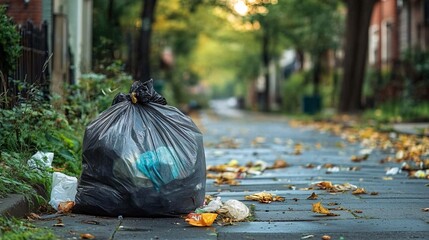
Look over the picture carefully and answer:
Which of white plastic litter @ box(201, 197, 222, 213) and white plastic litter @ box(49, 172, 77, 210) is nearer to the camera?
white plastic litter @ box(201, 197, 222, 213)

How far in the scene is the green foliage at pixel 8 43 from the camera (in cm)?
791

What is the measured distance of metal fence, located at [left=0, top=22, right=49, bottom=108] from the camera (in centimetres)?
818

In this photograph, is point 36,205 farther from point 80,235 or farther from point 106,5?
point 106,5

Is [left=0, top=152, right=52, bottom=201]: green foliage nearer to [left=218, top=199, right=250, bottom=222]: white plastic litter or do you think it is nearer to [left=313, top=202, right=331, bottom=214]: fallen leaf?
[left=218, top=199, right=250, bottom=222]: white plastic litter

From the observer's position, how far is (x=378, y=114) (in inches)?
935

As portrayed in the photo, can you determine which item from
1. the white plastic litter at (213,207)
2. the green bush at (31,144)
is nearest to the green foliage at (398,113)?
the green bush at (31,144)

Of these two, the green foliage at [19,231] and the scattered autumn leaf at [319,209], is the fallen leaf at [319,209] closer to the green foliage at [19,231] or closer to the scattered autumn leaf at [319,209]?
the scattered autumn leaf at [319,209]

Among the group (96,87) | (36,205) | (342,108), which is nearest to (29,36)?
(96,87)

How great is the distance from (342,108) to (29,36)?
719 inches

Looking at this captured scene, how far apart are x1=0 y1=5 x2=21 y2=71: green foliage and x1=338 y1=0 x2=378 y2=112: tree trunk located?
18.8 meters

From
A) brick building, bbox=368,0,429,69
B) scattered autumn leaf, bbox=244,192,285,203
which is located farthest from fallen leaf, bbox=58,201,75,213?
brick building, bbox=368,0,429,69

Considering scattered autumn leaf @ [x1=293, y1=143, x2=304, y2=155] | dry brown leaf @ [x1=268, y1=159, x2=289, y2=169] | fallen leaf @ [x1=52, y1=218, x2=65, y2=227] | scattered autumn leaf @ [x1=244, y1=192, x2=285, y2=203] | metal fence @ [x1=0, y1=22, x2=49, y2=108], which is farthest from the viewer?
scattered autumn leaf @ [x1=293, y1=143, x2=304, y2=155]

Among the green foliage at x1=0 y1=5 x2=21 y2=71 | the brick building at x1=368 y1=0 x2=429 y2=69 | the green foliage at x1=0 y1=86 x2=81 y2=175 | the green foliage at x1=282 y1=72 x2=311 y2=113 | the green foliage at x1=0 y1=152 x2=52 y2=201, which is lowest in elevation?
the green foliage at x1=282 y1=72 x2=311 y2=113

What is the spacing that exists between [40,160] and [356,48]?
20.2 metres
